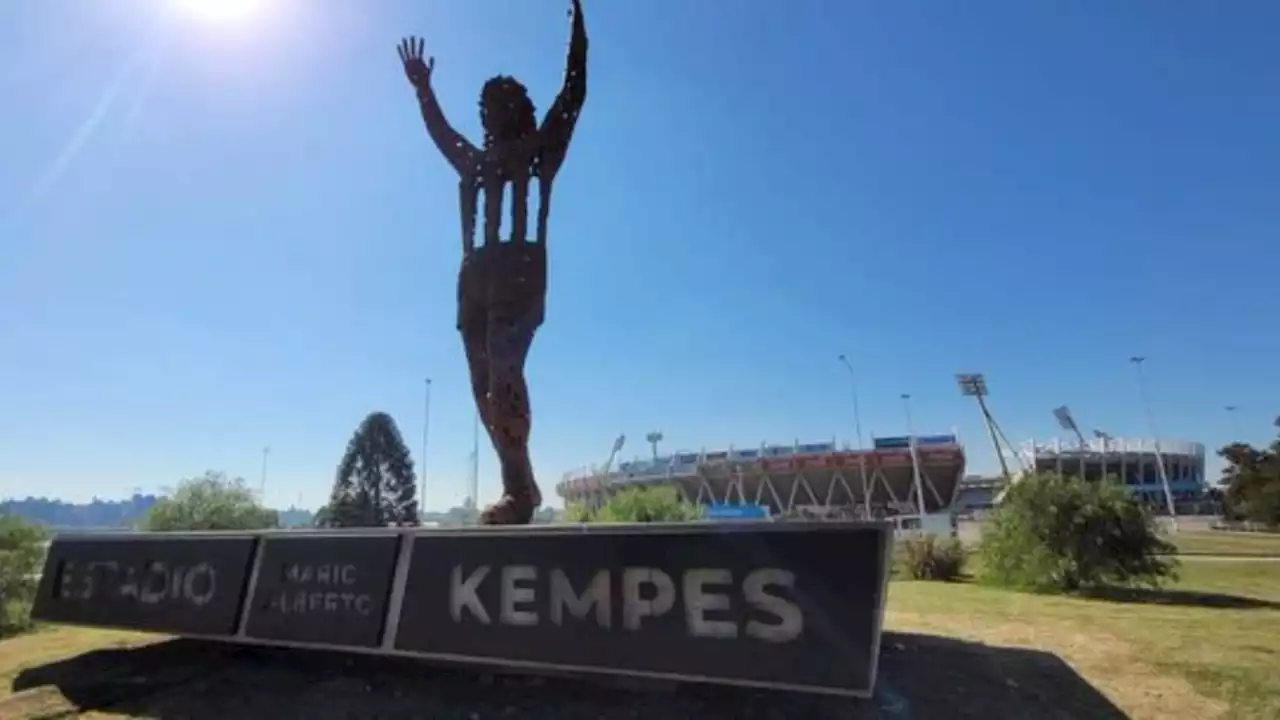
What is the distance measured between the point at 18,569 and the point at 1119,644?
57.4ft

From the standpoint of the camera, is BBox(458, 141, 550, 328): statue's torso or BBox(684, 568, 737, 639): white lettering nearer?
BBox(684, 568, 737, 639): white lettering

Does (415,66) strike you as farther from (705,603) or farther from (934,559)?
(934,559)

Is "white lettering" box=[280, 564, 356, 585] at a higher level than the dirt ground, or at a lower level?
higher

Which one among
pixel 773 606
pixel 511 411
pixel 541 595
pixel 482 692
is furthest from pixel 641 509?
pixel 773 606

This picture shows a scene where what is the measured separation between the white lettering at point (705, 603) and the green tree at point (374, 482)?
31327 millimetres

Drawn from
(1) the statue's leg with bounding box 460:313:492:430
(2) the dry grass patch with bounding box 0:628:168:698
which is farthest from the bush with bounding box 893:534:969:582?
(2) the dry grass patch with bounding box 0:628:168:698

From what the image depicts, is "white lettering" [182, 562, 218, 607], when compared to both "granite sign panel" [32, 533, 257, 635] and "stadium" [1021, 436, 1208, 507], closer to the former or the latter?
"granite sign panel" [32, 533, 257, 635]

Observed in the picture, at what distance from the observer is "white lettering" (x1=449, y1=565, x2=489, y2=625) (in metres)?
5.67

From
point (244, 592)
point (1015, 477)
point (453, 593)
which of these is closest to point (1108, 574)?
point (1015, 477)

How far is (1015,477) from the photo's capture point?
17.9 m

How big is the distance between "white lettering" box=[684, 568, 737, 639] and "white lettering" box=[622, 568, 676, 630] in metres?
0.13

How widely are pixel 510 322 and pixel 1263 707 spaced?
293 inches

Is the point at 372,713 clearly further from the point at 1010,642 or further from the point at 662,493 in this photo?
the point at 662,493

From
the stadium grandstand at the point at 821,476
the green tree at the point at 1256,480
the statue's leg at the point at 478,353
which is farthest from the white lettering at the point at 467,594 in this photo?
the stadium grandstand at the point at 821,476
